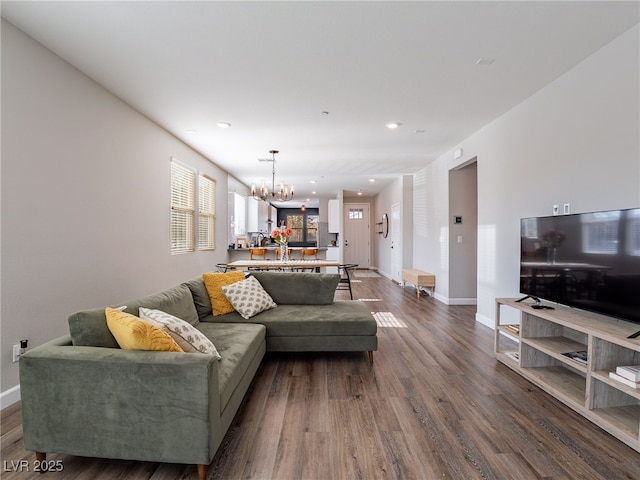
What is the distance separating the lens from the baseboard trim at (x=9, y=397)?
218 cm

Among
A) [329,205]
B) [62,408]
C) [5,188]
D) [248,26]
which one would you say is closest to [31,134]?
[5,188]

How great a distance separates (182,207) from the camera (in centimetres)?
501

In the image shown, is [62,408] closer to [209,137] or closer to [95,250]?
[95,250]

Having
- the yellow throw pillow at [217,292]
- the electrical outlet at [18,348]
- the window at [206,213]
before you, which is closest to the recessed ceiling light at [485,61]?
the yellow throw pillow at [217,292]

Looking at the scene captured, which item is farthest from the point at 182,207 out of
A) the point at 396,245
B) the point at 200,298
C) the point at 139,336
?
the point at 396,245

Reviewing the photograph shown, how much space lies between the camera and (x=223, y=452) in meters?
1.76

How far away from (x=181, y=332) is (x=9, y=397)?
59.2 inches

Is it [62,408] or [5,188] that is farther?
[5,188]

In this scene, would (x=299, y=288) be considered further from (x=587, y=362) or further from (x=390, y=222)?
(x=390, y=222)

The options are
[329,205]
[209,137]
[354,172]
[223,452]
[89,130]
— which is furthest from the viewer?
[329,205]

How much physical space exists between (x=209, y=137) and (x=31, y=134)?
2491 mm

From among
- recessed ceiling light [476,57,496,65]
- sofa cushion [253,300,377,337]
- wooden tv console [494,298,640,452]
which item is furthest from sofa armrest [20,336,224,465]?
recessed ceiling light [476,57,496,65]

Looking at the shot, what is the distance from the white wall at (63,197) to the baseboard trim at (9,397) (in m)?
0.02

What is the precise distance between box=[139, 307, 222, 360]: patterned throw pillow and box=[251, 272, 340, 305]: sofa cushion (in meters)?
1.57
